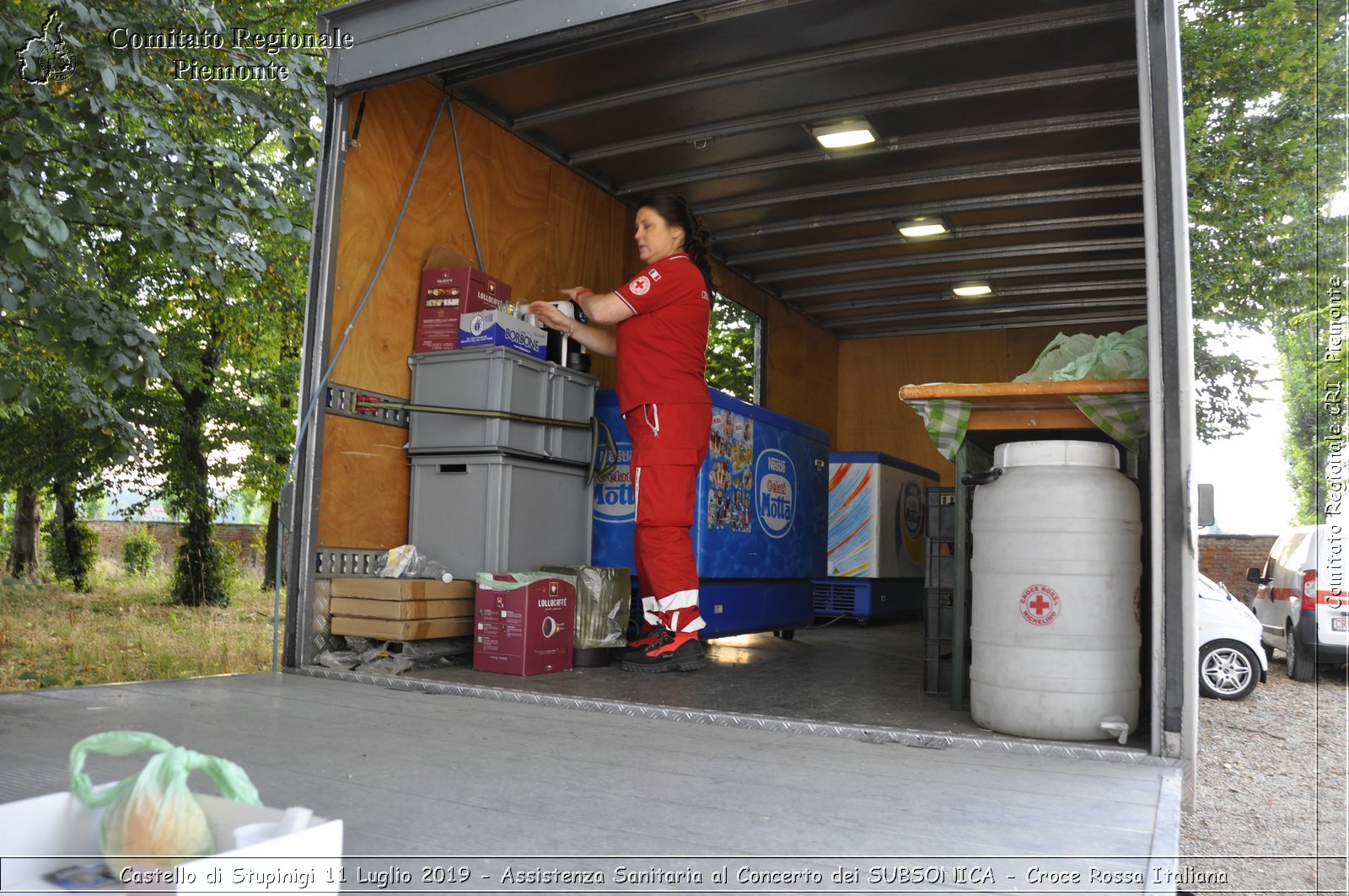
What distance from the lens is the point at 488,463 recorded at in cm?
502

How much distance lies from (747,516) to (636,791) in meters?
3.98

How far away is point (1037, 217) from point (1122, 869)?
637 centimetres

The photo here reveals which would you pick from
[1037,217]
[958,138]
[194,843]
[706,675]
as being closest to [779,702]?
[706,675]

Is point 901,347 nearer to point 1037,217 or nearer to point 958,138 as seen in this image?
point 1037,217

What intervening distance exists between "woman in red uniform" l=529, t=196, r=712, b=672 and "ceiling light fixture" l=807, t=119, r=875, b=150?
1.26 metres

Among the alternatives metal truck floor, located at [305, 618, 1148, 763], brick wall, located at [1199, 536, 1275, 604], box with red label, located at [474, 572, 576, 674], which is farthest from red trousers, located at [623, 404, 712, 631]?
brick wall, located at [1199, 536, 1275, 604]

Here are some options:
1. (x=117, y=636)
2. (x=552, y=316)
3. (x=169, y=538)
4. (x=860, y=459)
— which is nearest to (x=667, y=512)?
(x=552, y=316)

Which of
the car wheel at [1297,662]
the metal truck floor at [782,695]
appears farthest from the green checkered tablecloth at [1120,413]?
the car wheel at [1297,662]

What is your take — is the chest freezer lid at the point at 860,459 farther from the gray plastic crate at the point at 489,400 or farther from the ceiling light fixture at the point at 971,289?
the gray plastic crate at the point at 489,400

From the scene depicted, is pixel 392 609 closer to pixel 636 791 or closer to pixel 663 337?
pixel 663 337

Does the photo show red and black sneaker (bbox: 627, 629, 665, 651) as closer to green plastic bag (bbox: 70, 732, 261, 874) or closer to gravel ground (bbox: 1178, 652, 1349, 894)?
gravel ground (bbox: 1178, 652, 1349, 894)

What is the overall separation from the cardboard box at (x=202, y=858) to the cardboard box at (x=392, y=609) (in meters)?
3.19

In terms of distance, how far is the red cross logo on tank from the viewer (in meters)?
3.27

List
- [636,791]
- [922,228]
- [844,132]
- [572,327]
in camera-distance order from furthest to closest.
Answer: [922,228]
[844,132]
[572,327]
[636,791]
